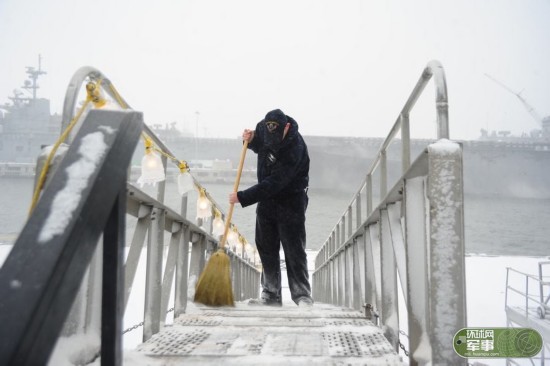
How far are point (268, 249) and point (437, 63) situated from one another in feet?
10.8

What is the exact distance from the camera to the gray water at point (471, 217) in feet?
162

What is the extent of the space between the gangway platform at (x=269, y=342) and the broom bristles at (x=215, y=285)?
67 cm

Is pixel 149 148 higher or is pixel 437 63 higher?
pixel 437 63

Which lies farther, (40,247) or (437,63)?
(437,63)

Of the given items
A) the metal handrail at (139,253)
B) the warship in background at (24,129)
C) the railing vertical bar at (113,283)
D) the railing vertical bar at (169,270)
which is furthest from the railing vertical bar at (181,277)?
the warship in background at (24,129)

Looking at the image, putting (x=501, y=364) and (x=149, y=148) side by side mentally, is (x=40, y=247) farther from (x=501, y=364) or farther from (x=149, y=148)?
(x=501, y=364)

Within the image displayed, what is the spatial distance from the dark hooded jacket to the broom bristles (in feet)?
2.18

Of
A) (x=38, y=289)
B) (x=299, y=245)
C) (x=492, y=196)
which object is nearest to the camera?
(x=38, y=289)

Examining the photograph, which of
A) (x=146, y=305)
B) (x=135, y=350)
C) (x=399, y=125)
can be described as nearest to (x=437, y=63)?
(x=399, y=125)

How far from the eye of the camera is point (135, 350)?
204cm

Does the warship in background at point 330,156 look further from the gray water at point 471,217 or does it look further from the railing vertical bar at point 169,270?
the railing vertical bar at point 169,270

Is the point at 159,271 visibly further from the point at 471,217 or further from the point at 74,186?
the point at 471,217

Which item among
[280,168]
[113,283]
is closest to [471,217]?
[280,168]

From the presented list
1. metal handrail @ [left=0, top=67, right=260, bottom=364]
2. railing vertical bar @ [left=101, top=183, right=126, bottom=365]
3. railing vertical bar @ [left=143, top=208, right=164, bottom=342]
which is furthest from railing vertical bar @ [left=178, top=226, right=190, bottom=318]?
railing vertical bar @ [left=101, top=183, right=126, bottom=365]
